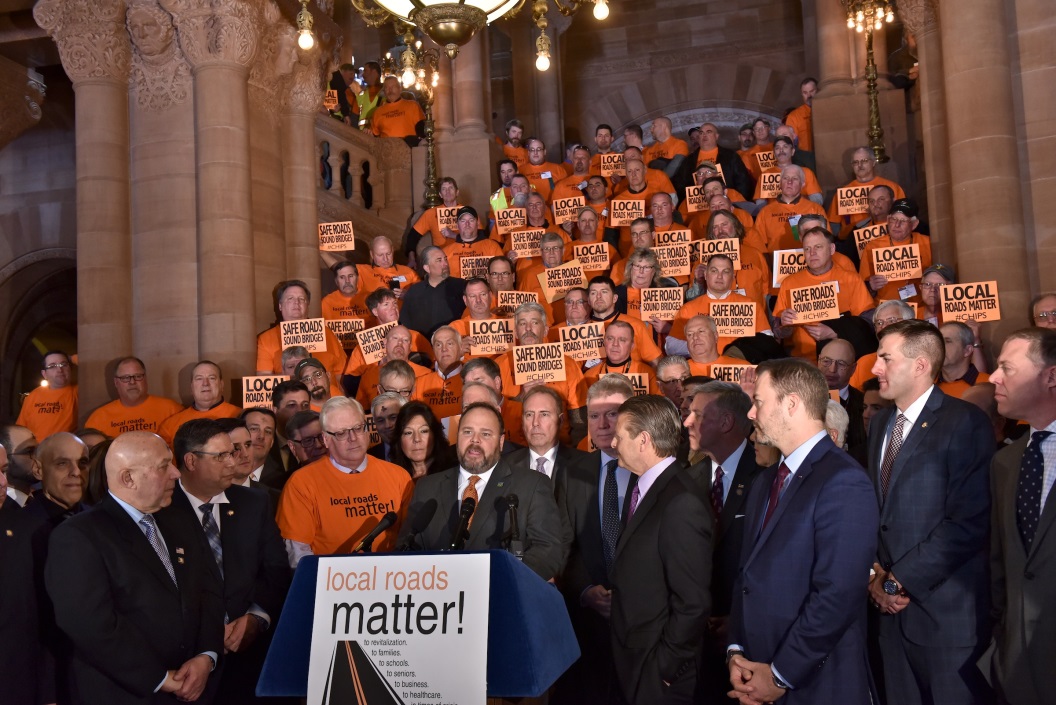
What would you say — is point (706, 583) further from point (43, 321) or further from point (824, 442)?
point (43, 321)

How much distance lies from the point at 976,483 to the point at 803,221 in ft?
19.9

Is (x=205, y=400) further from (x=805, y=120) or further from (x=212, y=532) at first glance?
(x=805, y=120)

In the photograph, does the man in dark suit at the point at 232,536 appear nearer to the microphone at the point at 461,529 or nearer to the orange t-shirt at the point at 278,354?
the microphone at the point at 461,529

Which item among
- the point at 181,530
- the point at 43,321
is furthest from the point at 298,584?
the point at 43,321

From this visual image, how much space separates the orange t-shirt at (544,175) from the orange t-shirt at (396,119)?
182 centimetres

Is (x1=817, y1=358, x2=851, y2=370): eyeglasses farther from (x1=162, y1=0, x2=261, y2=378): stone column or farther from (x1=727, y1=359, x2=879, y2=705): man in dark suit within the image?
(x1=162, y1=0, x2=261, y2=378): stone column

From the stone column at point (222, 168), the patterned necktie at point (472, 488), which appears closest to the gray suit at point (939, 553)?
the patterned necktie at point (472, 488)

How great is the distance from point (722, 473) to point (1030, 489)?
176 cm

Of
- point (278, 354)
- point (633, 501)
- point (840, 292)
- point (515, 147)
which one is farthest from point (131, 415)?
point (515, 147)

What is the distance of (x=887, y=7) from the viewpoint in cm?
1376

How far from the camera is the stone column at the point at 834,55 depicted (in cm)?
1566

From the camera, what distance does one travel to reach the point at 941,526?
15.4 ft

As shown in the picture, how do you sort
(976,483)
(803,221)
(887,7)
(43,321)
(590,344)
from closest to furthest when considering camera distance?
1. (976,483)
2. (590,344)
3. (803,221)
4. (887,7)
5. (43,321)

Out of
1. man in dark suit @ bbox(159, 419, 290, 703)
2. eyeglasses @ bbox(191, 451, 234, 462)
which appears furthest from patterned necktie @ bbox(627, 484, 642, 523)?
eyeglasses @ bbox(191, 451, 234, 462)
